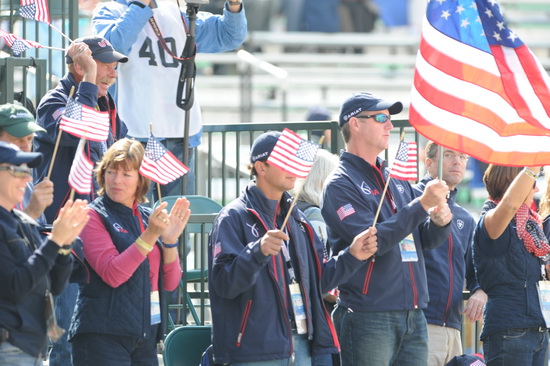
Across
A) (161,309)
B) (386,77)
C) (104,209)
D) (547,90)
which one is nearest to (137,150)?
(104,209)

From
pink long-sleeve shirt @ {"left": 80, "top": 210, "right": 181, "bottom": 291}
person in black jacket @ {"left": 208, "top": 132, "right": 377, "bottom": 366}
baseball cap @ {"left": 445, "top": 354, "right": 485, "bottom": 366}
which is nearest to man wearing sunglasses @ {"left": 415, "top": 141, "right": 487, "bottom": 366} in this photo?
baseball cap @ {"left": 445, "top": 354, "right": 485, "bottom": 366}

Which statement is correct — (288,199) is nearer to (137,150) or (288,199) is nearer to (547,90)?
(137,150)

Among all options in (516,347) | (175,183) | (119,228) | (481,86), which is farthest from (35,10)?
Result: (516,347)

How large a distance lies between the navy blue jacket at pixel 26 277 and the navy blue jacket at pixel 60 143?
131 centimetres

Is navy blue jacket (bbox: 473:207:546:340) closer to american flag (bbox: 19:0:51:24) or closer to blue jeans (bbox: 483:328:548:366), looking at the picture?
blue jeans (bbox: 483:328:548:366)

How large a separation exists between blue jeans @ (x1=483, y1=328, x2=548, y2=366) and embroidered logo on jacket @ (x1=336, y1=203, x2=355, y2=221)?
1244mm

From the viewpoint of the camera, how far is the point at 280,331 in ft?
19.1

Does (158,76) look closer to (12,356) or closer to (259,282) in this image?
(259,282)

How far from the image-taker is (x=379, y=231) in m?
6.05

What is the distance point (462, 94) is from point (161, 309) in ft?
6.46

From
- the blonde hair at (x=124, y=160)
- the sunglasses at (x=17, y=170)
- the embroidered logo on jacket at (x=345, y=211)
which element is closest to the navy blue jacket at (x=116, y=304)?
the blonde hair at (x=124, y=160)

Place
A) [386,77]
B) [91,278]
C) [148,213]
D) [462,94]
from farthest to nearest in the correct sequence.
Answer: [386,77] < [462,94] < [148,213] < [91,278]

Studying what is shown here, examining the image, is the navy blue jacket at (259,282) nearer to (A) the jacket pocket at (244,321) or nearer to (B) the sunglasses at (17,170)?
(A) the jacket pocket at (244,321)

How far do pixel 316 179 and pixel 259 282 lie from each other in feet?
4.97
